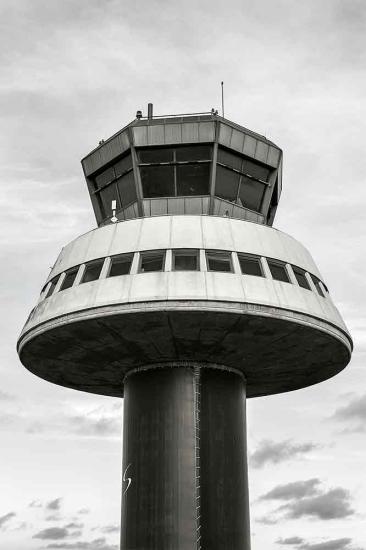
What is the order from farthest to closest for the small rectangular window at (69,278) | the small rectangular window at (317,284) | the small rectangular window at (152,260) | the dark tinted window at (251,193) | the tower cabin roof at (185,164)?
the dark tinted window at (251,193)
the tower cabin roof at (185,164)
the small rectangular window at (317,284)
the small rectangular window at (69,278)
the small rectangular window at (152,260)

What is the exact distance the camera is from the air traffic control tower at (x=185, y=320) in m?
26.8

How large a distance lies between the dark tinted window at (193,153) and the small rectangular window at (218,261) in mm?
6403

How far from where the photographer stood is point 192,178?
106 feet

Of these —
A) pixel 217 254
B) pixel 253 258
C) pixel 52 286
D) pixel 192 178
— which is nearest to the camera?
A: pixel 217 254

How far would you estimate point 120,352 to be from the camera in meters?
29.7

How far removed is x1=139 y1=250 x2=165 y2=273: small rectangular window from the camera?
1075 inches

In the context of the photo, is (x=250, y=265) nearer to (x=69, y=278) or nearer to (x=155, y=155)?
(x=69, y=278)

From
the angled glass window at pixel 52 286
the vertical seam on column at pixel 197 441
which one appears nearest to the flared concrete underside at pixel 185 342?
the vertical seam on column at pixel 197 441

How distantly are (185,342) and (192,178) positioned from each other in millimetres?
8423

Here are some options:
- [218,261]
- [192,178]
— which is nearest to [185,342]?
[218,261]

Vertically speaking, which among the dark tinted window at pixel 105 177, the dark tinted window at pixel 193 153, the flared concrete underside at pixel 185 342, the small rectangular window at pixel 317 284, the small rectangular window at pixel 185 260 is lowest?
the flared concrete underside at pixel 185 342

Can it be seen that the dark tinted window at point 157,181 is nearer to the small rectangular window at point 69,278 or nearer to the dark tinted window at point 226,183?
the dark tinted window at point 226,183

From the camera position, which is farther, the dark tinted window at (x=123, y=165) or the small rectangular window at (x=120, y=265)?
the dark tinted window at (x=123, y=165)

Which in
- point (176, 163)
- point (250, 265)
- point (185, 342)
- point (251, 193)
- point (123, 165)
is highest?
point (123, 165)
